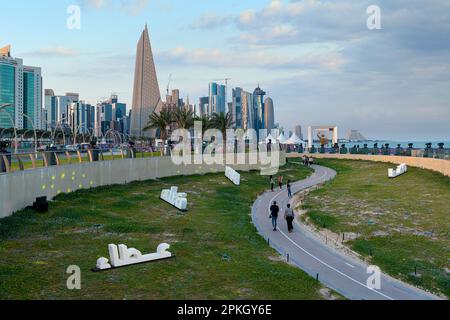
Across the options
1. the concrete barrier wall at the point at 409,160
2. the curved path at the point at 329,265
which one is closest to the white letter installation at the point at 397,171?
the concrete barrier wall at the point at 409,160

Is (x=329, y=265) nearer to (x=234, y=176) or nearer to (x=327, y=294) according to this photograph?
(x=327, y=294)

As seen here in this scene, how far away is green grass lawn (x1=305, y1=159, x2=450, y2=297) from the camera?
19.1m

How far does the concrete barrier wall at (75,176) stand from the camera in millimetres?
24125

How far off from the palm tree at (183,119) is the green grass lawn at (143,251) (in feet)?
115

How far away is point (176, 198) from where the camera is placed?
32.0m

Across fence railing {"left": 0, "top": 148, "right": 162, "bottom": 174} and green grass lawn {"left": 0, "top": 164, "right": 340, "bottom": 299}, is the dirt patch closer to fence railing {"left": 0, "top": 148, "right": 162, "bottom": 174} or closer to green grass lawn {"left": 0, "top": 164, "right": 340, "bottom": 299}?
green grass lawn {"left": 0, "top": 164, "right": 340, "bottom": 299}

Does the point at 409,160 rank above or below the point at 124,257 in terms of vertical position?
above

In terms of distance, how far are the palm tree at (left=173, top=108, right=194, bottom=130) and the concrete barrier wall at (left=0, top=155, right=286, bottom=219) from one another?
1347cm

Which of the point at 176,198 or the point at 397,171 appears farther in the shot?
the point at 397,171

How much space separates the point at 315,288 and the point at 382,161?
65.0 meters

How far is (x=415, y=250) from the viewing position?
21625 millimetres

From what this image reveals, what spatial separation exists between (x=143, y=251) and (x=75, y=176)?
1655 cm

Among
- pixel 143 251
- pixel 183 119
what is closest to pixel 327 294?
pixel 143 251
